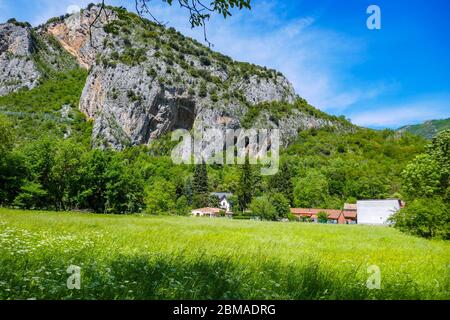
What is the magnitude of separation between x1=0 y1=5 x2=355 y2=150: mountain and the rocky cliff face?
451 millimetres

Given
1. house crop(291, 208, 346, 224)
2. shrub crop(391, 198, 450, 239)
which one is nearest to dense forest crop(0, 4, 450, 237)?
shrub crop(391, 198, 450, 239)

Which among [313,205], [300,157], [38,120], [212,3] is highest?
[38,120]

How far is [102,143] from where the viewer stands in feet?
379

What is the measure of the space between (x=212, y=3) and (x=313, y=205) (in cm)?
11040

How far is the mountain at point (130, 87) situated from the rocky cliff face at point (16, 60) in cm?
45

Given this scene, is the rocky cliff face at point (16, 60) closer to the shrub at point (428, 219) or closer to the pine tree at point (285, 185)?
the pine tree at point (285, 185)

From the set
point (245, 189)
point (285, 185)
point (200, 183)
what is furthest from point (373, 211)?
point (200, 183)

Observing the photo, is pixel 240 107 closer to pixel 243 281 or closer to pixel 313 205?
pixel 313 205

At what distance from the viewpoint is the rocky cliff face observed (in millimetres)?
144500

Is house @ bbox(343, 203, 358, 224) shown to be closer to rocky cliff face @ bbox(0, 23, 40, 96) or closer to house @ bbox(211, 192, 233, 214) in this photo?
house @ bbox(211, 192, 233, 214)

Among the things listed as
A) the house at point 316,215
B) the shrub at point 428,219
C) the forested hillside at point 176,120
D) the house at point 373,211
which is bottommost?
the house at point 316,215

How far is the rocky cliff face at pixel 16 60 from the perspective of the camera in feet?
474

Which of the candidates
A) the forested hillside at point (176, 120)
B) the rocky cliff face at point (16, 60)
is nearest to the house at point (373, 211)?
the forested hillside at point (176, 120)

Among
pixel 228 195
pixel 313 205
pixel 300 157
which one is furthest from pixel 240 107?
pixel 313 205
